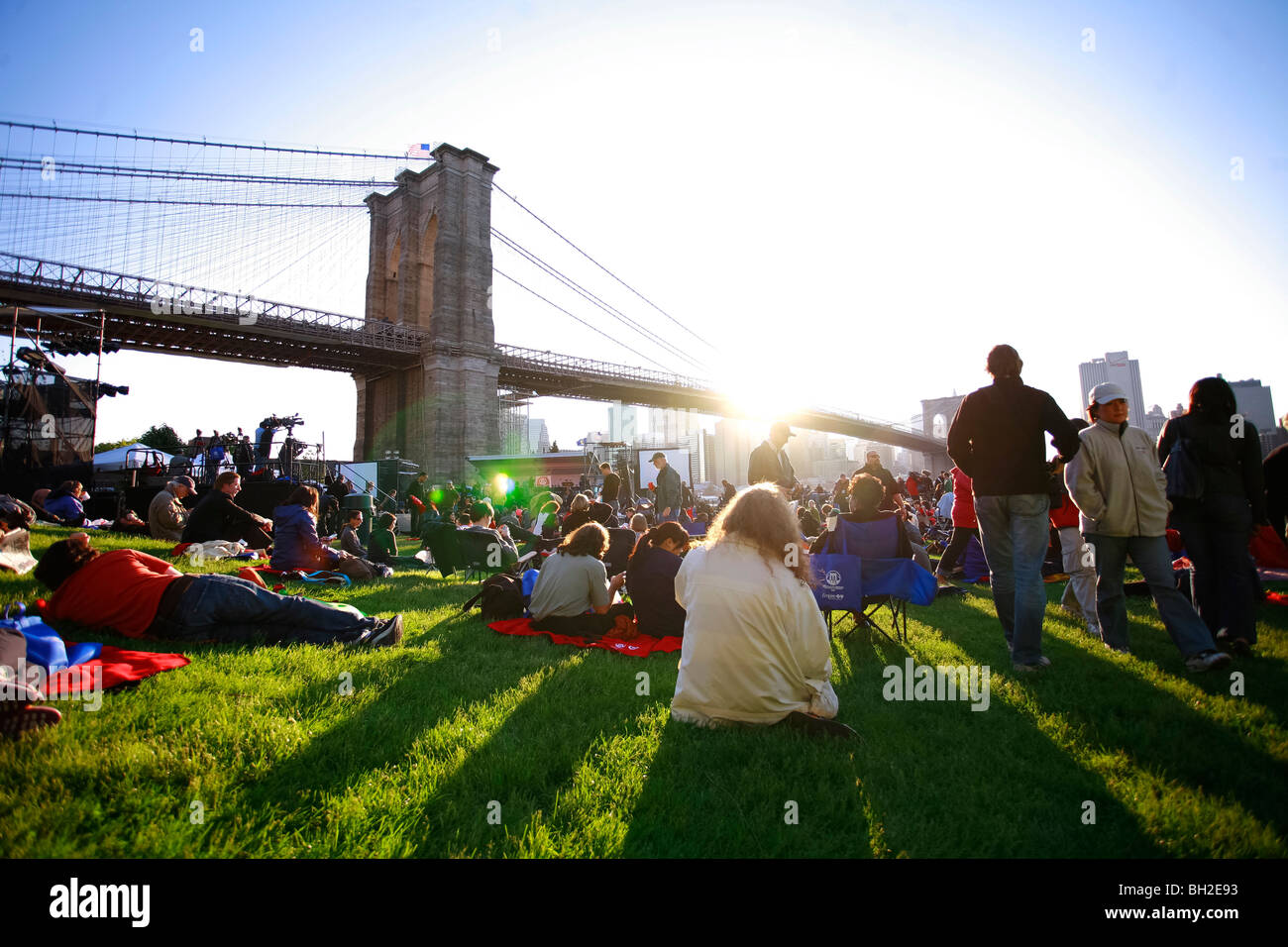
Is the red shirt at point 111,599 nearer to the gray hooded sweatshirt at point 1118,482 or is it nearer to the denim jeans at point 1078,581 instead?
the gray hooded sweatshirt at point 1118,482

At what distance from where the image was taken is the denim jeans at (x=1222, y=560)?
139 inches

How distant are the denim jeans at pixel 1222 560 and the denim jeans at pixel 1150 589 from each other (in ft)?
0.88

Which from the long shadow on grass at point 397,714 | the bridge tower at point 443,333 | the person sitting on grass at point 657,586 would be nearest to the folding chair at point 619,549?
the person sitting on grass at point 657,586

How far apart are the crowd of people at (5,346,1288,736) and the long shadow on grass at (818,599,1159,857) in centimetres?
33

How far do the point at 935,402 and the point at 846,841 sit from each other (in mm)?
91280

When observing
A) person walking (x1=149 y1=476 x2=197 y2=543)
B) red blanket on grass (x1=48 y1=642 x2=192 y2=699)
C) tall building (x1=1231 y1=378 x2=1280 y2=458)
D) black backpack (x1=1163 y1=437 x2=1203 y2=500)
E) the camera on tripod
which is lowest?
red blanket on grass (x1=48 y1=642 x2=192 y2=699)

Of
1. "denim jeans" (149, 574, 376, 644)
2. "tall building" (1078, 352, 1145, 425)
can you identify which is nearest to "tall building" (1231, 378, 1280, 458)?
"tall building" (1078, 352, 1145, 425)

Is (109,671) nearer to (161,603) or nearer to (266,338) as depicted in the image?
(161,603)

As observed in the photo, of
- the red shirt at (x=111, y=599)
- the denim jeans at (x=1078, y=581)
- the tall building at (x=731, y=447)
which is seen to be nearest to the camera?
the red shirt at (x=111, y=599)

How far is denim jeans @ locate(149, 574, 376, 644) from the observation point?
3.72 meters

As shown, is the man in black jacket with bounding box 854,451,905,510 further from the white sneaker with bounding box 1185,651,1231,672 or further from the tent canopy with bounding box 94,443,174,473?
the tent canopy with bounding box 94,443,174,473

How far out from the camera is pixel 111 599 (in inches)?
145

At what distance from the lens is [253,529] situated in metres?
7.89
